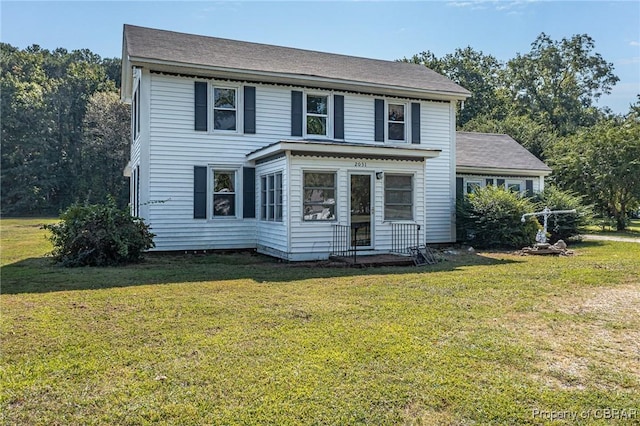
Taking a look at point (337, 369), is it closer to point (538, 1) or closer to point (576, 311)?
point (576, 311)

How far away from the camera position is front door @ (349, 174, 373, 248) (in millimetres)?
11648

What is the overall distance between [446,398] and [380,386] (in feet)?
1.57

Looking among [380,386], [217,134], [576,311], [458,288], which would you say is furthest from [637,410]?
[217,134]

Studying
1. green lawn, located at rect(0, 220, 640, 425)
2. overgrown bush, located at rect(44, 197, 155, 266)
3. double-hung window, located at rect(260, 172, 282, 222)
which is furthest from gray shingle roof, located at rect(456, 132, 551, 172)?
overgrown bush, located at rect(44, 197, 155, 266)

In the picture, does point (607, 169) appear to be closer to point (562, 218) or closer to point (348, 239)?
point (562, 218)

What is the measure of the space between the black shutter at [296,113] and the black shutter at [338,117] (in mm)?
1064

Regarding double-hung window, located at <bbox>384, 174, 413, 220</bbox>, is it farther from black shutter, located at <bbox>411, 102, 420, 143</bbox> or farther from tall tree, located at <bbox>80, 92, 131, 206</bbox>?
tall tree, located at <bbox>80, 92, 131, 206</bbox>

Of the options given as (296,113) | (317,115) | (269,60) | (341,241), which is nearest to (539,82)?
(317,115)

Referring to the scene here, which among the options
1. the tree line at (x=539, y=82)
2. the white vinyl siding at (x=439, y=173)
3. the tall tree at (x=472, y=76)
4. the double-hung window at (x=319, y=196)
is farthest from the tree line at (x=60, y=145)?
the double-hung window at (x=319, y=196)

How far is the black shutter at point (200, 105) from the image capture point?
12438 millimetres

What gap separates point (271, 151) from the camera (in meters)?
11.2

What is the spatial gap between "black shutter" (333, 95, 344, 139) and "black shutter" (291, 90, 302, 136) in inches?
41.9

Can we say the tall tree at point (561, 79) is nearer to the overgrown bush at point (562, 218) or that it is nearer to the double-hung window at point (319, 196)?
the overgrown bush at point (562, 218)

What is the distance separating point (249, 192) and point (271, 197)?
1.12 meters
